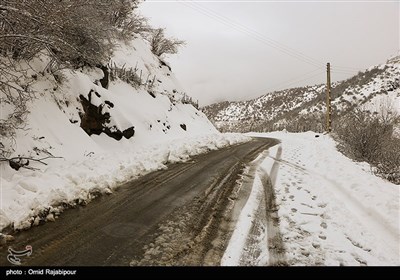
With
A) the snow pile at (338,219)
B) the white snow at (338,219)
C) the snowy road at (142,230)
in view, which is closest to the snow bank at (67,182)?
the snowy road at (142,230)

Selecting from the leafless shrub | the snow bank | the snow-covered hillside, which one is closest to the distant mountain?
the leafless shrub

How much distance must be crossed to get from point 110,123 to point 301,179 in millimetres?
6704

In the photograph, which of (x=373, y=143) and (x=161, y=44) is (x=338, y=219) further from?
(x=161, y=44)

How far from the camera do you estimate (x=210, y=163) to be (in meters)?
10.2

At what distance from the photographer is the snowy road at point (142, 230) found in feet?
12.1

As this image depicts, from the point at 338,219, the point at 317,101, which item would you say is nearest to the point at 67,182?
the point at 338,219

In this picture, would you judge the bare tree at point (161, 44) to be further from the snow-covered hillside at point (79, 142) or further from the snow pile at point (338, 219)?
the snow pile at point (338, 219)

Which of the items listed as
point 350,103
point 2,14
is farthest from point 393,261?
point 350,103

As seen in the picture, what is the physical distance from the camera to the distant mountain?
41031mm

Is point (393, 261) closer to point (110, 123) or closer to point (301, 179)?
point (301, 179)

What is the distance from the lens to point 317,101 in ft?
222

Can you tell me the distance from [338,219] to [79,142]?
6.91 m

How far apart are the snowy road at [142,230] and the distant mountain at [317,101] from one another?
48.4 ft

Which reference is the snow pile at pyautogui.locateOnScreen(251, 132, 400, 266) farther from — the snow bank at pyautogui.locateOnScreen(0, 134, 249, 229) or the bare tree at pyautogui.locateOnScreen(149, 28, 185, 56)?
the bare tree at pyautogui.locateOnScreen(149, 28, 185, 56)
